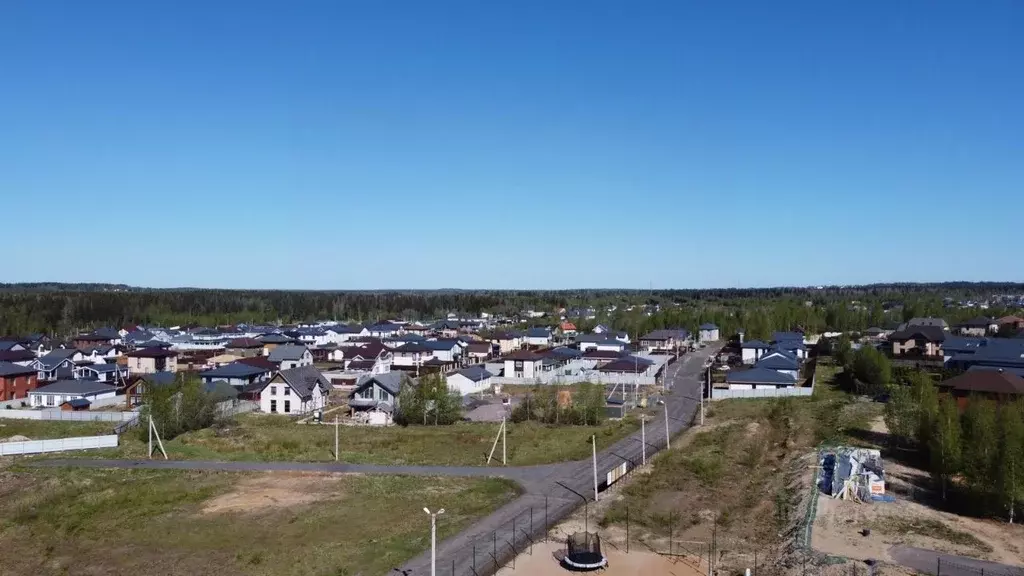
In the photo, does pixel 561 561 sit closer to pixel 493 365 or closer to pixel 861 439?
pixel 861 439

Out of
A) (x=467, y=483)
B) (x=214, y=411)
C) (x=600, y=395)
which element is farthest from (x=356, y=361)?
(x=467, y=483)

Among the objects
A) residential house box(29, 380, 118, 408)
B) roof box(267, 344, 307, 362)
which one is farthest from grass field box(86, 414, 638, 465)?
roof box(267, 344, 307, 362)

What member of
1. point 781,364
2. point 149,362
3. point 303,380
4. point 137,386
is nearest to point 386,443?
point 303,380

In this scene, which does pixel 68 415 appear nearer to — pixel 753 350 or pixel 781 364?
pixel 781 364

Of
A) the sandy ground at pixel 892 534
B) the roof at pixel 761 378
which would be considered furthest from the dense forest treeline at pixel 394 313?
the sandy ground at pixel 892 534

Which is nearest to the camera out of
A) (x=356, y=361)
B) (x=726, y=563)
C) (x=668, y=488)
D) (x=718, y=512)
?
(x=726, y=563)

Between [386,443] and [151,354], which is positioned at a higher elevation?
[151,354]

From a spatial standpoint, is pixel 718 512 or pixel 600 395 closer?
pixel 718 512

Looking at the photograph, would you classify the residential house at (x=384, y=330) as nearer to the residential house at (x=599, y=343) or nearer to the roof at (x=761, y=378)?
the residential house at (x=599, y=343)
